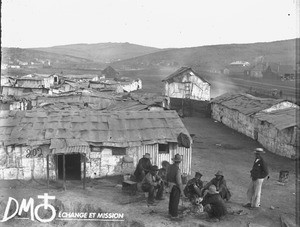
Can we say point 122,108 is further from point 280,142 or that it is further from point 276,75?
point 276,75

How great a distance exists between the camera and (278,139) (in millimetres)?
22953

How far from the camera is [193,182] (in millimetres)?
13398

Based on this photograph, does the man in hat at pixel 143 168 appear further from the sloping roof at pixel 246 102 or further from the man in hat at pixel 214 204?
the sloping roof at pixel 246 102

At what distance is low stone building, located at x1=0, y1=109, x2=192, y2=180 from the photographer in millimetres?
15422

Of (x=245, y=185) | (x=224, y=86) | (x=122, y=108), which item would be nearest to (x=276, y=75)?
(x=224, y=86)

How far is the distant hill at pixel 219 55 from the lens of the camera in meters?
117

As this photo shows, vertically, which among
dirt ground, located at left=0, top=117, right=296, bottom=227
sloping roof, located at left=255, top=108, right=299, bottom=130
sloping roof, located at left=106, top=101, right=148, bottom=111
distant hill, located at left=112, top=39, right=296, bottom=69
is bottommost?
dirt ground, located at left=0, top=117, right=296, bottom=227

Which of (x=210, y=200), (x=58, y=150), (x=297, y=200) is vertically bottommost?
(x=297, y=200)

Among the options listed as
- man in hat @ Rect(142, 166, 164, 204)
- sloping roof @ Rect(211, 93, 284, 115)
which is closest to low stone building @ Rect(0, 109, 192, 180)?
man in hat @ Rect(142, 166, 164, 204)

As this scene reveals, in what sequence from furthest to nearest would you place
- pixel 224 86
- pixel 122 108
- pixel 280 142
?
pixel 224 86 < pixel 122 108 < pixel 280 142

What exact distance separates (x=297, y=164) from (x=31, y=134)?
1557 cm

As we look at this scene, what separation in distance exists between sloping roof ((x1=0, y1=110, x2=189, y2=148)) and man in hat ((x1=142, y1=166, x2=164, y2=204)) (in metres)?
2.93

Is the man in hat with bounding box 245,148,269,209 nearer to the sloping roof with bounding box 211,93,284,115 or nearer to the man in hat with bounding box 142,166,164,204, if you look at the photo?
the man in hat with bounding box 142,166,164,204

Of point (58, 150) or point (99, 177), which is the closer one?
point (58, 150)
